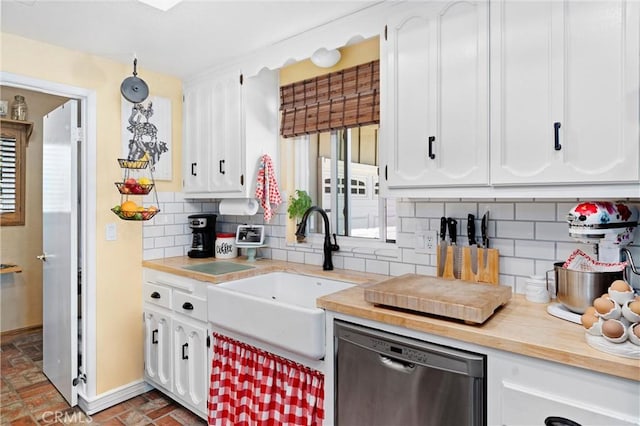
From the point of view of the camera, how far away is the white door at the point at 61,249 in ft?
8.34

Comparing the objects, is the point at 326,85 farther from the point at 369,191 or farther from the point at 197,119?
the point at 197,119

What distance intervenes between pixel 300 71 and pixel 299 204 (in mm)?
928

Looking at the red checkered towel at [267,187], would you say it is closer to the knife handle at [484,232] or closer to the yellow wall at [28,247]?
the knife handle at [484,232]

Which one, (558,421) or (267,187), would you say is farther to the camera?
(267,187)

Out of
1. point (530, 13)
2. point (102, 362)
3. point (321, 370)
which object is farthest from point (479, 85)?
point (102, 362)

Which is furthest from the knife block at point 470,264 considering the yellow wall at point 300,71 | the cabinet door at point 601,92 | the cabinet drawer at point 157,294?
the cabinet drawer at point 157,294

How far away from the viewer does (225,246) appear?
288cm

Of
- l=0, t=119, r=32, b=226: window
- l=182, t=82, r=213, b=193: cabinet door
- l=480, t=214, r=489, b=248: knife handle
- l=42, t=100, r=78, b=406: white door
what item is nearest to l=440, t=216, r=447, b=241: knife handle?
l=480, t=214, r=489, b=248: knife handle

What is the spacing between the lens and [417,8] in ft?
5.62

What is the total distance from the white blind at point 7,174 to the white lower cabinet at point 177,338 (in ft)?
6.95

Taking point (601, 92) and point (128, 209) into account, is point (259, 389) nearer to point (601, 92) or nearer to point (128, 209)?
point (128, 209)

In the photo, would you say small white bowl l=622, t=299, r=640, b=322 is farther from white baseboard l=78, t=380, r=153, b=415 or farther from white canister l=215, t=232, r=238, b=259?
white baseboard l=78, t=380, r=153, b=415

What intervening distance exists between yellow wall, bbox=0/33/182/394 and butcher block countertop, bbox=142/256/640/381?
1.71 m

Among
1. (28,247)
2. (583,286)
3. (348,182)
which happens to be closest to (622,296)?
(583,286)
